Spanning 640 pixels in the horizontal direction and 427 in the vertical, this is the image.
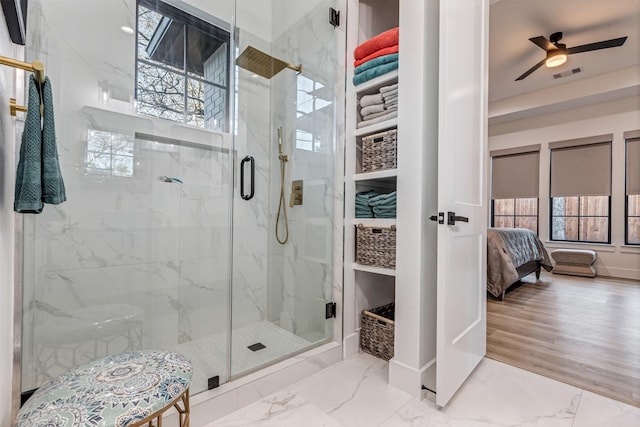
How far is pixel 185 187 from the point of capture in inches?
82.5

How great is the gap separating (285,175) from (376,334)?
1299 mm

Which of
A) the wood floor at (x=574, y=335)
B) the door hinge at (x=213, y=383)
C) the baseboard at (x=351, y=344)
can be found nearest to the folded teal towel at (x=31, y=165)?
the door hinge at (x=213, y=383)

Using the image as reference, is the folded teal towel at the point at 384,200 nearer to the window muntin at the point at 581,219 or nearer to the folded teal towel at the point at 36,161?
the folded teal towel at the point at 36,161

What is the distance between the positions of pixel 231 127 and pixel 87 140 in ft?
2.67

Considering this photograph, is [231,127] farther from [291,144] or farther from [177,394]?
[177,394]

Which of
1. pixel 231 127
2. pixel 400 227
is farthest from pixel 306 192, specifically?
pixel 400 227

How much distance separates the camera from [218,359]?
164cm

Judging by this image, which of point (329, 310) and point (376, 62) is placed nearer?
point (376, 62)

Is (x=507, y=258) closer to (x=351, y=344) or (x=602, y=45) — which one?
(x=351, y=344)

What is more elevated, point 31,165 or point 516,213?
point 31,165

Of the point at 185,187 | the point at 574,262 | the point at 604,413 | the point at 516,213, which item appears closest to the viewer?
the point at 604,413

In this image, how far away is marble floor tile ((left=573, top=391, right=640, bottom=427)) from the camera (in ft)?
4.34

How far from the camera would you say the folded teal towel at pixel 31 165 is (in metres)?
0.84

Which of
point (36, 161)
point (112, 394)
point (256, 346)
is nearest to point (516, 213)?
point (256, 346)
